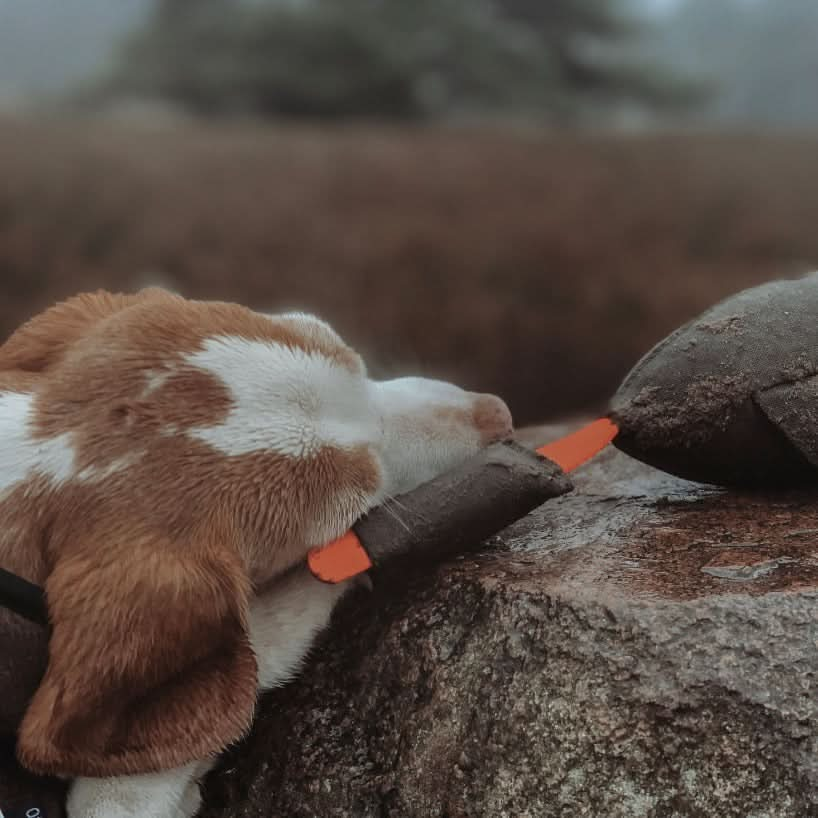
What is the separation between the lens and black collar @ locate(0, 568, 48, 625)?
2.75 feet

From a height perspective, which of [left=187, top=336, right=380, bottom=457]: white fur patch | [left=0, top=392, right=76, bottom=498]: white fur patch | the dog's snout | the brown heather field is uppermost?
[left=187, top=336, right=380, bottom=457]: white fur patch

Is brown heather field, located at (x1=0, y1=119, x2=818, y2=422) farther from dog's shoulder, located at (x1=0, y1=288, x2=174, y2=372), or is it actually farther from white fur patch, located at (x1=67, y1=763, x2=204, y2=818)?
white fur patch, located at (x1=67, y1=763, x2=204, y2=818)

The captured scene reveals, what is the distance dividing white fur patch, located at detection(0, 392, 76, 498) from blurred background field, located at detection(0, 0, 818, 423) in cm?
119

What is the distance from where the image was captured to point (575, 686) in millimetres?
851

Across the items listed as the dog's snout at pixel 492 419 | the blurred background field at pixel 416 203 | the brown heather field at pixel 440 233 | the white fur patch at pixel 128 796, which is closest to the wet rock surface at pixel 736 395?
the dog's snout at pixel 492 419

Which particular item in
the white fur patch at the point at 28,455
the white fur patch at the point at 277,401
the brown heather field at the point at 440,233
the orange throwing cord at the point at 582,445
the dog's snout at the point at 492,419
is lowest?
the brown heather field at the point at 440,233

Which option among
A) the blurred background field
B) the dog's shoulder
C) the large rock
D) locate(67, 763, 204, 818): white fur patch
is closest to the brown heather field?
the blurred background field

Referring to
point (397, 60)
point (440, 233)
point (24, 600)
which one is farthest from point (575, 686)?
point (397, 60)

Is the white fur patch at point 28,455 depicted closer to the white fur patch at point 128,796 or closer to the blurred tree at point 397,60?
the white fur patch at point 128,796

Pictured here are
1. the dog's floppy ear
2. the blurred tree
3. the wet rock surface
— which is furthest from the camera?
the blurred tree

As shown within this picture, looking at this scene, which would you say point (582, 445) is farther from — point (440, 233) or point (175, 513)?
point (440, 233)

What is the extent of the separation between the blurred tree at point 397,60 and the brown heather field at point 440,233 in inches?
63.0

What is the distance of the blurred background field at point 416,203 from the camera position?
3240 mm

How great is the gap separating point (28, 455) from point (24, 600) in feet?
0.42
